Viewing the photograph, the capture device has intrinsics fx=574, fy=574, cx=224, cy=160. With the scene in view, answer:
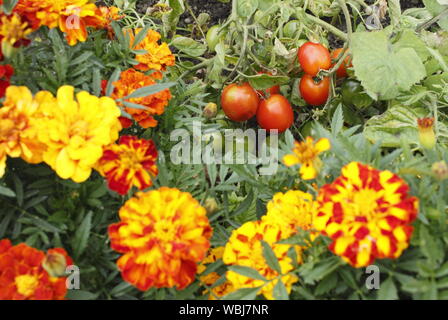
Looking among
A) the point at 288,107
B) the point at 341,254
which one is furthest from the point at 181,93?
the point at 341,254

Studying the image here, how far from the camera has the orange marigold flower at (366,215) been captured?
2.43ft

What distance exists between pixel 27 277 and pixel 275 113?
81cm

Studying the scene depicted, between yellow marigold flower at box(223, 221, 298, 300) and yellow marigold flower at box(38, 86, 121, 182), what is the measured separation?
257mm

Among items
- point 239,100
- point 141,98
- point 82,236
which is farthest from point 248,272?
point 239,100

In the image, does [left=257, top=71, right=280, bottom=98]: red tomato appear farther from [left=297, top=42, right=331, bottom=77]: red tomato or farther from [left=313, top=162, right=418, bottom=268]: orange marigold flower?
[left=313, top=162, right=418, bottom=268]: orange marigold flower

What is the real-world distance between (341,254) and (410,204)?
4.5 inches

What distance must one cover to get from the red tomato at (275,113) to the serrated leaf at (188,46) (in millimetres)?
244

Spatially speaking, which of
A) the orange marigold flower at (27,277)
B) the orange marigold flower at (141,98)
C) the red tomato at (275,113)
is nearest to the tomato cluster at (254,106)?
the red tomato at (275,113)

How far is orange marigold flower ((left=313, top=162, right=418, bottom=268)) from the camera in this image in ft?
2.43

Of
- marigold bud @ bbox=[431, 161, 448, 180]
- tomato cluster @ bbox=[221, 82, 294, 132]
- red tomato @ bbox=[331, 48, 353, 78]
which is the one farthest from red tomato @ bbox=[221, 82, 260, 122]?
marigold bud @ bbox=[431, 161, 448, 180]

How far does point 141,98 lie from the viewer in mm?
1021

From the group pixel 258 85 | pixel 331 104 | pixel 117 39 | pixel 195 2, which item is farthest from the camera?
pixel 195 2
